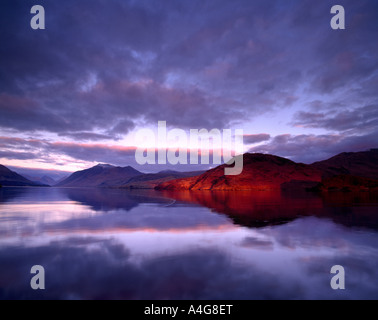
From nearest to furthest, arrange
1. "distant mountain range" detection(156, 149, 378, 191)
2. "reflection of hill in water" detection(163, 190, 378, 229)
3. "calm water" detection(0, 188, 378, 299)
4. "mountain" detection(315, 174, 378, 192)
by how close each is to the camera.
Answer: "calm water" detection(0, 188, 378, 299)
"reflection of hill in water" detection(163, 190, 378, 229)
"mountain" detection(315, 174, 378, 192)
"distant mountain range" detection(156, 149, 378, 191)

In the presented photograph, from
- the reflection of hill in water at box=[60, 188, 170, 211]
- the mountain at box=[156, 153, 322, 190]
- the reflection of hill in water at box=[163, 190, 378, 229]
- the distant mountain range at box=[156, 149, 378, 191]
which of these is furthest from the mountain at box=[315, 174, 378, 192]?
the reflection of hill in water at box=[60, 188, 170, 211]

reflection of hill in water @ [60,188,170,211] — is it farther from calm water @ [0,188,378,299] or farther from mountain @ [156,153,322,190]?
mountain @ [156,153,322,190]

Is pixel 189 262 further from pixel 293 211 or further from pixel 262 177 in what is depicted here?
pixel 262 177

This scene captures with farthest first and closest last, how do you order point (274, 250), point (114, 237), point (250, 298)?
point (114, 237), point (274, 250), point (250, 298)

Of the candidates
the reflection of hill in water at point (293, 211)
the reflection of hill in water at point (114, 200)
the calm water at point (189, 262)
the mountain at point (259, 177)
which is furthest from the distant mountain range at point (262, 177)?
the calm water at point (189, 262)

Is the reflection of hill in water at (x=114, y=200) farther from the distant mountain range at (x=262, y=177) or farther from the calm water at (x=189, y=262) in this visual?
the distant mountain range at (x=262, y=177)

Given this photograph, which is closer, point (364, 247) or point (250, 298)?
point (250, 298)

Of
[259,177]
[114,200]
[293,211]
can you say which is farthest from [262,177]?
[293,211]

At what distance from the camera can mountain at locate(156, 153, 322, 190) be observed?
135125 millimetres
